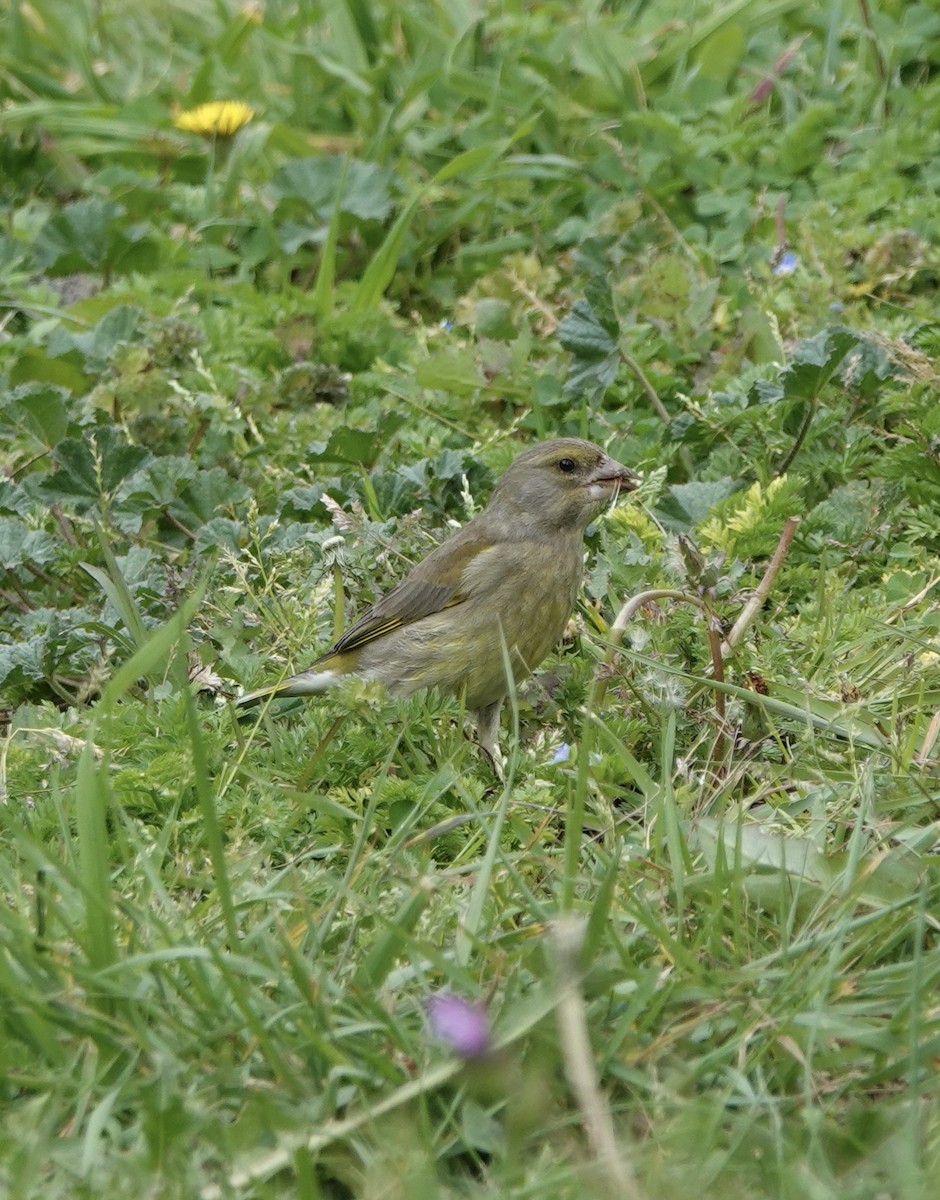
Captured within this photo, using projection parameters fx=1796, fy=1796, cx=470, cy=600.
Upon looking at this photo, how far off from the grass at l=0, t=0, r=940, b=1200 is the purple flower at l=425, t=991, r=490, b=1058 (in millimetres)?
25

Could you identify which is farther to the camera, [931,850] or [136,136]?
[136,136]

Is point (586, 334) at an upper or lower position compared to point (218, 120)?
lower

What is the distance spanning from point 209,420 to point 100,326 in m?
0.70

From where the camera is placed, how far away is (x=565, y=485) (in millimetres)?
5285

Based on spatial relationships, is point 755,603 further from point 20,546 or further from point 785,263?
point 785,263

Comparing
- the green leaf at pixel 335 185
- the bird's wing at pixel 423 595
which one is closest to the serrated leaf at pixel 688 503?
the bird's wing at pixel 423 595

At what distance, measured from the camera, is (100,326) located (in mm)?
6797

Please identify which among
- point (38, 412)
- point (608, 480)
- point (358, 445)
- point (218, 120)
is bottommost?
point (358, 445)

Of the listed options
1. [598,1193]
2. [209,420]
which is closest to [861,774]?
[598,1193]

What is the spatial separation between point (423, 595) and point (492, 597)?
21cm

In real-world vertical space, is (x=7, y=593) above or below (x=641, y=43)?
below

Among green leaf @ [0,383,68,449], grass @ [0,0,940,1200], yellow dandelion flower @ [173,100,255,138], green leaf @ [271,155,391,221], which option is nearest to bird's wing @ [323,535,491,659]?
grass @ [0,0,940,1200]

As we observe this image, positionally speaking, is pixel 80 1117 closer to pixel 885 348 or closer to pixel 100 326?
pixel 885 348

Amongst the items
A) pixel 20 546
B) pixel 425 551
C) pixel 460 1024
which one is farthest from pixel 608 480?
pixel 460 1024
